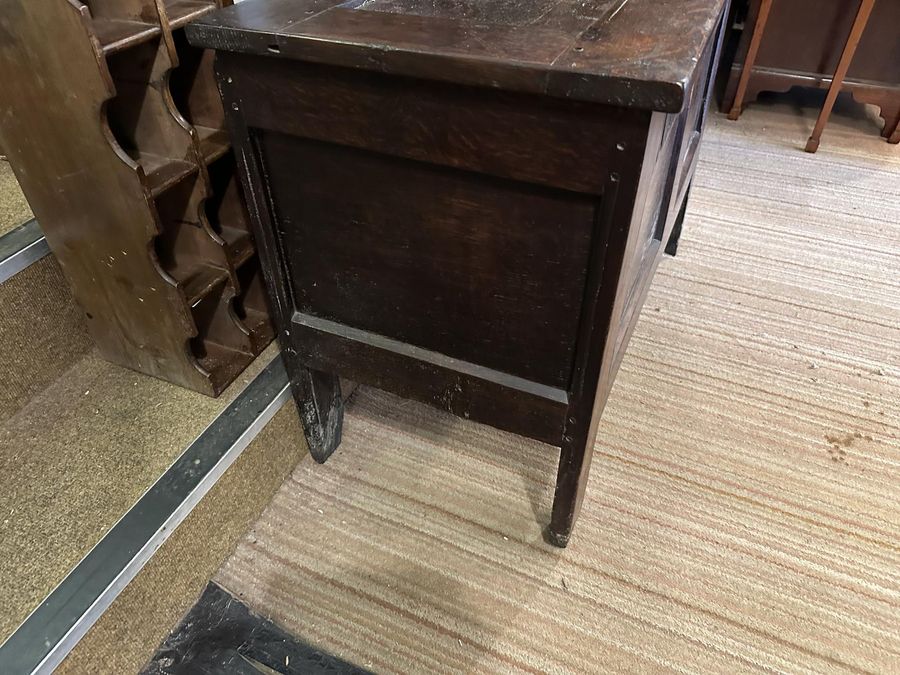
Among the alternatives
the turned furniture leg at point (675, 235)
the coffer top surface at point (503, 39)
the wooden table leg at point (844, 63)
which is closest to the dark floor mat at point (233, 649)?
the coffer top surface at point (503, 39)

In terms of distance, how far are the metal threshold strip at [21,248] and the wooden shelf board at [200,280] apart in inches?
7.9

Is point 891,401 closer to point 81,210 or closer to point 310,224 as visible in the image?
point 310,224

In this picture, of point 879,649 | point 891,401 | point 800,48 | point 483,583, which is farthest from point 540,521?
point 800,48

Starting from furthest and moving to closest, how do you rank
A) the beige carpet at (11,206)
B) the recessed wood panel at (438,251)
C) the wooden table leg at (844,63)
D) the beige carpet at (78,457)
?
the wooden table leg at (844,63) < the beige carpet at (11,206) < the beige carpet at (78,457) < the recessed wood panel at (438,251)

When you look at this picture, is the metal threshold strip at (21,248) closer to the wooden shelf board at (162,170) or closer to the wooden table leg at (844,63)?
the wooden shelf board at (162,170)

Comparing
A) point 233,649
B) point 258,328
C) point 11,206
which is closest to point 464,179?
point 258,328

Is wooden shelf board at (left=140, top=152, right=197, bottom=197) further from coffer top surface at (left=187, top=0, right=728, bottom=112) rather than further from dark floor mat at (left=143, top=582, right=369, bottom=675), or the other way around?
dark floor mat at (left=143, top=582, right=369, bottom=675)

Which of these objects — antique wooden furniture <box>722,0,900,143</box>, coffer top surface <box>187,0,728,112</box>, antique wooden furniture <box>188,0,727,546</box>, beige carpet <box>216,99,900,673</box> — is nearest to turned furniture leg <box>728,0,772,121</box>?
antique wooden furniture <box>722,0,900,143</box>

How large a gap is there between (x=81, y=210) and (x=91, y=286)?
0.14m

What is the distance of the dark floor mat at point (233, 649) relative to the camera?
0.89m

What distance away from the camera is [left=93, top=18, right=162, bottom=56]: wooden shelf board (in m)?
0.78

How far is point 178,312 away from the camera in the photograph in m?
0.98

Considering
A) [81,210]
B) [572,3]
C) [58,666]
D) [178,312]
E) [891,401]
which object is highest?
[572,3]

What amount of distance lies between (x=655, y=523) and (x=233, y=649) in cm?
65
